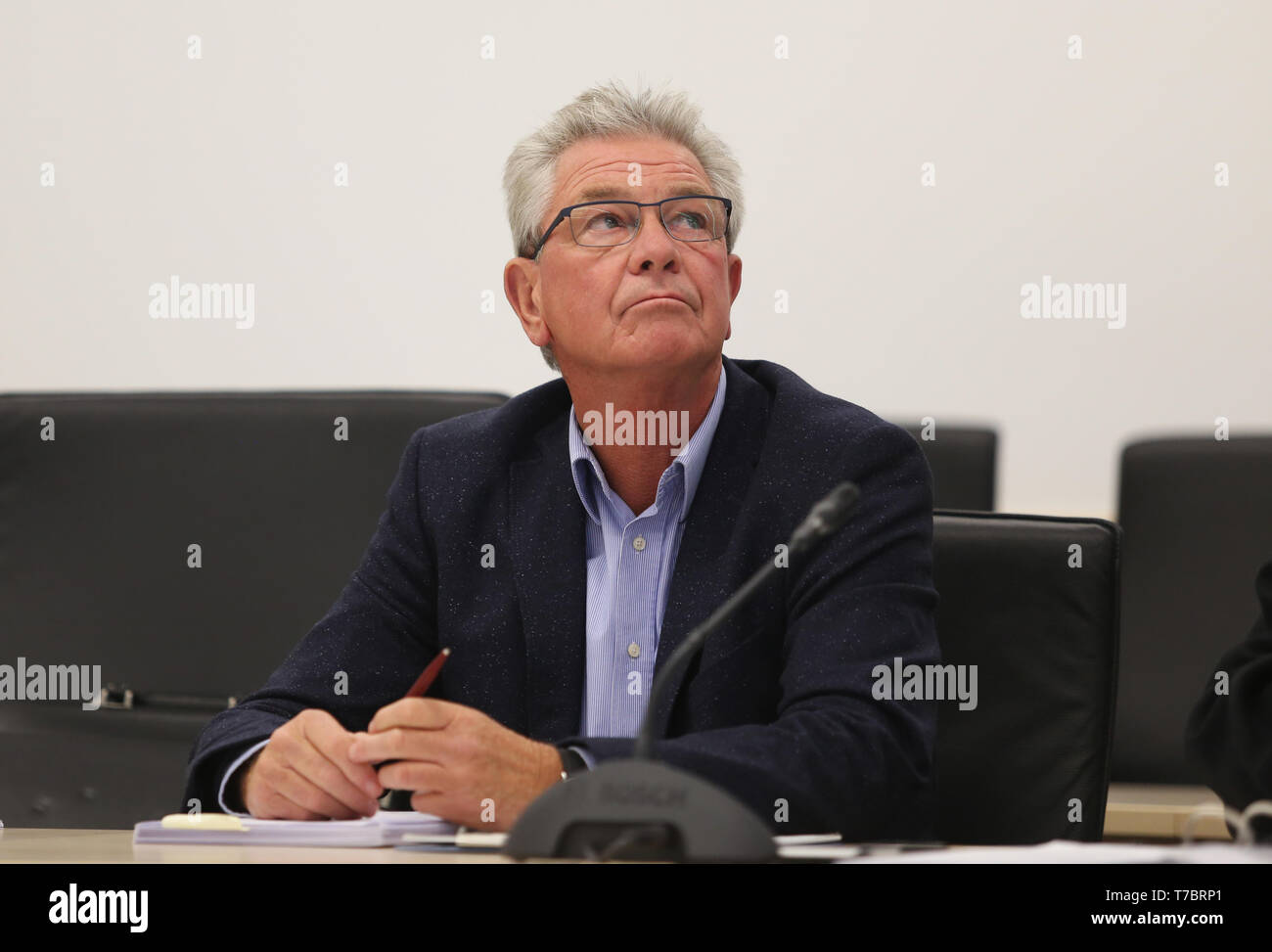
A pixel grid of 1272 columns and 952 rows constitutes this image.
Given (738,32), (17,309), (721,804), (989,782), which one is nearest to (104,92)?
(17,309)

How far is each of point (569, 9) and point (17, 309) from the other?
1.47 m

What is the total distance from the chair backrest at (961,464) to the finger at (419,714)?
1.16 m

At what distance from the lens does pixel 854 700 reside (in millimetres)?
1446

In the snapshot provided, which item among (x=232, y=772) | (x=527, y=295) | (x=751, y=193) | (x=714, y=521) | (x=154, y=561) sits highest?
(x=751, y=193)

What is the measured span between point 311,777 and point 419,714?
16cm

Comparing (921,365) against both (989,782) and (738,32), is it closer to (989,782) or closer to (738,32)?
(738,32)

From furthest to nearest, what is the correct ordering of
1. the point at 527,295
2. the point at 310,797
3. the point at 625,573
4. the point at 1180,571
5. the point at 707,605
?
the point at 1180,571, the point at 527,295, the point at 625,573, the point at 707,605, the point at 310,797

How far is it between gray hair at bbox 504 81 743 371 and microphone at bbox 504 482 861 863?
1.10 metres

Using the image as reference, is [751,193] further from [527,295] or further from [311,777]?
[311,777]

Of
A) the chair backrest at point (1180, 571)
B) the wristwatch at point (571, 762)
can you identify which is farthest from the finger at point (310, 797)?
the chair backrest at point (1180, 571)

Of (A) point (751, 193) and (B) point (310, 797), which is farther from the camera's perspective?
(A) point (751, 193)

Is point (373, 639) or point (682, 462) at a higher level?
point (682, 462)

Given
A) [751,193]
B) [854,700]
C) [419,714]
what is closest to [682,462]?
[854,700]

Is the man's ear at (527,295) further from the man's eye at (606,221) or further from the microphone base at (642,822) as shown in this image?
the microphone base at (642,822)
